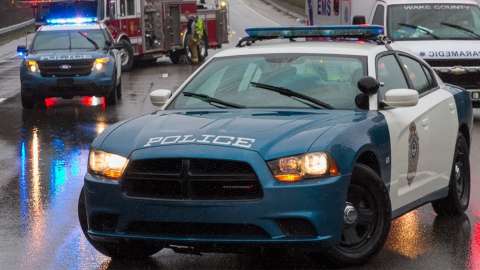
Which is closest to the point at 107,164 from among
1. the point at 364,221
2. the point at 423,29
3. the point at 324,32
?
the point at 364,221

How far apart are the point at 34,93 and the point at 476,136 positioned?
9353 mm

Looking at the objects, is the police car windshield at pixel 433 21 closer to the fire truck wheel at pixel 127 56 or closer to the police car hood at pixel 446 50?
the police car hood at pixel 446 50

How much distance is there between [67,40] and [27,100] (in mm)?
1697

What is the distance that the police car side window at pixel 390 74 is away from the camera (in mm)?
8731

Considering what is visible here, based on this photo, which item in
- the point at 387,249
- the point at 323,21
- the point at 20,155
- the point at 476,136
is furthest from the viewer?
the point at 323,21

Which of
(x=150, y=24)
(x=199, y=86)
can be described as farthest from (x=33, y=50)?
(x=199, y=86)

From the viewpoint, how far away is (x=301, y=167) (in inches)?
280

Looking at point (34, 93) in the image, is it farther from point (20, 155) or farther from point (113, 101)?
point (20, 155)

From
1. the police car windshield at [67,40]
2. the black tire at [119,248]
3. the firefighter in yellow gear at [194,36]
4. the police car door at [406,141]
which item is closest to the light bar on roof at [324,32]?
the police car door at [406,141]

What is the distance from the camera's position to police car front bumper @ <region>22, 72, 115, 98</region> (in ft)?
72.4

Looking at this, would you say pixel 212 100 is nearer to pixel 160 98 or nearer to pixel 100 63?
pixel 160 98

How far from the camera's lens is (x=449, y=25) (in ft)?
62.8

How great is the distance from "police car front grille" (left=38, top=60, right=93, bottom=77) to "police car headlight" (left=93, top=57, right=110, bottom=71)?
92 millimetres

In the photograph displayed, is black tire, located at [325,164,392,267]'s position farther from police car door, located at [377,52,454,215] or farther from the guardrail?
the guardrail
